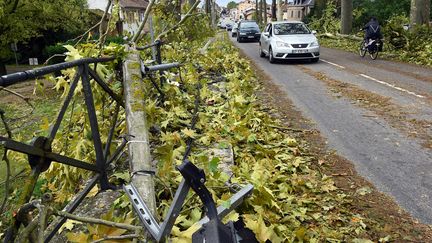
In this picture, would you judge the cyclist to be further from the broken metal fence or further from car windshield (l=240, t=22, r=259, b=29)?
car windshield (l=240, t=22, r=259, b=29)

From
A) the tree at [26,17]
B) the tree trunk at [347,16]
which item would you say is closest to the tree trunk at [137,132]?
the tree at [26,17]

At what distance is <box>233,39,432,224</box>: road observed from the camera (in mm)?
4301

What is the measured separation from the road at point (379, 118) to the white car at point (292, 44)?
1.61 m

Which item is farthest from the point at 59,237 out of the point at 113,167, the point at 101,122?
the point at 101,122

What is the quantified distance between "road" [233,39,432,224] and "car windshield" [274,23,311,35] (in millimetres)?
2924

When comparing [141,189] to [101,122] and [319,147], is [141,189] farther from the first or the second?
[319,147]

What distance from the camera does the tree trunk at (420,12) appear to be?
1777 cm

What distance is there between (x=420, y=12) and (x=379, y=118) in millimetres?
14009

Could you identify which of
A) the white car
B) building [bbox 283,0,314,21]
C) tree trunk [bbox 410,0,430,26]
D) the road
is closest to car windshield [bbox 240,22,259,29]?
tree trunk [bbox 410,0,430,26]

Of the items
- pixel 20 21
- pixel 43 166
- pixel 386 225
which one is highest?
pixel 20 21

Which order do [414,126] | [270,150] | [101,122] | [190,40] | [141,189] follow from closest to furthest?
[141,189]
[101,122]
[270,150]
[414,126]
[190,40]

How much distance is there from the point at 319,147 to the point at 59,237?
386 centimetres

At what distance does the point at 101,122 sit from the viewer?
414 centimetres

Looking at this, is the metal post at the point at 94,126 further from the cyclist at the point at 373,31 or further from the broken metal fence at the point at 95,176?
the cyclist at the point at 373,31
